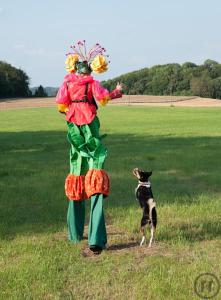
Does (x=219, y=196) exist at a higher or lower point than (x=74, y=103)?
lower

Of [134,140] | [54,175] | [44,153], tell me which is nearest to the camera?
[54,175]

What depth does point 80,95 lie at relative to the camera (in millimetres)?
7434

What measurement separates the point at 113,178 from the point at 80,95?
6.67 meters

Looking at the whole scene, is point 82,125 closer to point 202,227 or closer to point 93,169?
point 93,169

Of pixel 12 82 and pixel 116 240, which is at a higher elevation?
pixel 12 82

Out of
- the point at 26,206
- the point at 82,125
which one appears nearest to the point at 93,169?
the point at 82,125

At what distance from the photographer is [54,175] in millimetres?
14430

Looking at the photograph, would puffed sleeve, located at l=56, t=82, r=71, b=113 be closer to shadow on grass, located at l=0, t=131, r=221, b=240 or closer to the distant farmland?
shadow on grass, located at l=0, t=131, r=221, b=240

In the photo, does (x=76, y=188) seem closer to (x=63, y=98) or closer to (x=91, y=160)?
(x=91, y=160)

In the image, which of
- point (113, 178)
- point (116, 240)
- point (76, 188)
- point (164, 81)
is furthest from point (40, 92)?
point (76, 188)

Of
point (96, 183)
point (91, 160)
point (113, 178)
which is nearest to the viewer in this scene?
point (96, 183)

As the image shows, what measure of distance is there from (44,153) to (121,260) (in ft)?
45.9

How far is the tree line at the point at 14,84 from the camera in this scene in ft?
360

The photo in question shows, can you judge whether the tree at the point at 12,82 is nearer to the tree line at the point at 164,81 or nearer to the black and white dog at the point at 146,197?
the tree line at the point at 164,81
